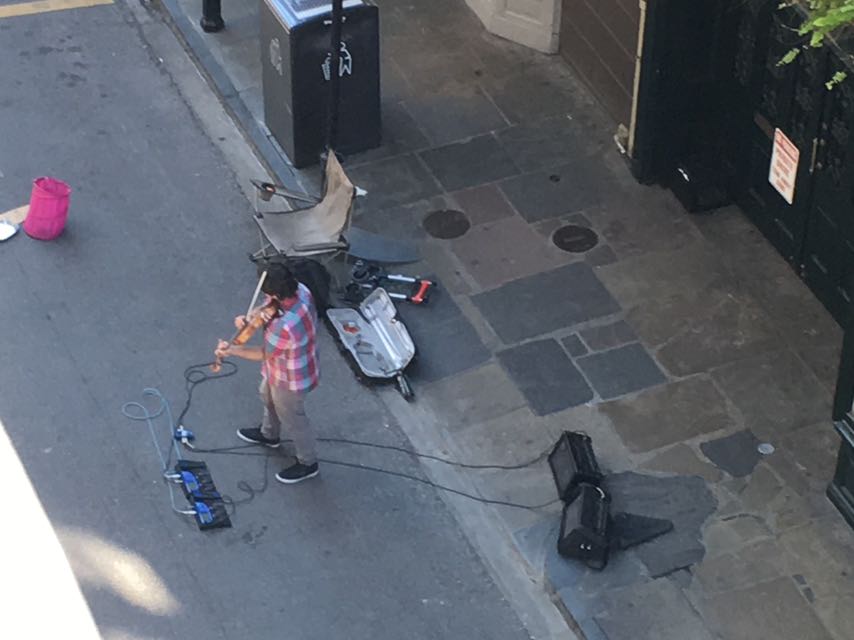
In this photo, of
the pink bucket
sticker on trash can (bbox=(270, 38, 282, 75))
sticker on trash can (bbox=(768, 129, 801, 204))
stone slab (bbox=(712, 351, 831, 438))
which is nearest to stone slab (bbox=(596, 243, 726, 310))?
sticker on trash can (bbox=(768, 129, 801, 204))

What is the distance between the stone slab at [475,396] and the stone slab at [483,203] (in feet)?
5.35

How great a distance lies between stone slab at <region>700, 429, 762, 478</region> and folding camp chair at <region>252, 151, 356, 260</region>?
9.68ft

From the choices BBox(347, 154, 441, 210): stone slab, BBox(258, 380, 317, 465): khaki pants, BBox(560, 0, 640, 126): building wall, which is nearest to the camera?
BBox(258, 380, 317, 465): khaki pants

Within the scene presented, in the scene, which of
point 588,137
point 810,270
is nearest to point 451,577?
point 810,270

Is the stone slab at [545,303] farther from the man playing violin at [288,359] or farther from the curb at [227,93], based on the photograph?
the curb at [227,93]

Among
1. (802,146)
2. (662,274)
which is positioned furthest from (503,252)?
(802,146)

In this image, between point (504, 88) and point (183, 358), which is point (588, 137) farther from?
point (183, 358)

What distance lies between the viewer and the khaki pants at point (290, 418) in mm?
9875

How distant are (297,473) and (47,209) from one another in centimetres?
313

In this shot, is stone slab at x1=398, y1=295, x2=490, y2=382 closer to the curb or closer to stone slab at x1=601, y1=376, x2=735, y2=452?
stone slab at x1=601, y1=376, x2=735, y2=452

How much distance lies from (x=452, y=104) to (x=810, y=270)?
3.44 metres

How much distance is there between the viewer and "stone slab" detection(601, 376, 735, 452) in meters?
10.5

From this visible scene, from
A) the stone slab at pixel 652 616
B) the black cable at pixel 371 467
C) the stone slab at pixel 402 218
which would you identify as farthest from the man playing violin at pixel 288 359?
the stone slab at pixel 402 218

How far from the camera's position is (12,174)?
12.7 meters
